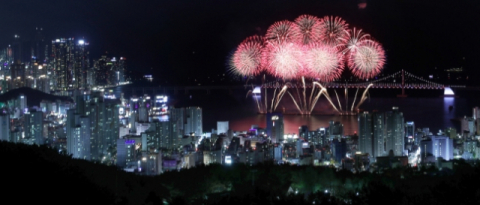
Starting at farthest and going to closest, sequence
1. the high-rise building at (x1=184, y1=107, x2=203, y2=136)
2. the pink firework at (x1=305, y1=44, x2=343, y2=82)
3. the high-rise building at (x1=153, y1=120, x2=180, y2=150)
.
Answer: the high-rise building at (x1=184, y1=107, x2=203, y2=136), the pink firework at (x1=305, y1=44, x2=343, y2=82), the high-rise building at (x1=153, y1=120, x2=180, y2=150)

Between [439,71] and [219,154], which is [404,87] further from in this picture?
[219,154]

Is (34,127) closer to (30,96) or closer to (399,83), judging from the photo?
(30,96)

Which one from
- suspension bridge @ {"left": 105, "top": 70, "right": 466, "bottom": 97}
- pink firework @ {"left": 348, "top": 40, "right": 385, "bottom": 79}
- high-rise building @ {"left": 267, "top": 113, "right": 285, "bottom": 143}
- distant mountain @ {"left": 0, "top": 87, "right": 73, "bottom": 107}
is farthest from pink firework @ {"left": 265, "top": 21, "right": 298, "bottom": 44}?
suspension bridge @ {"left": 105, "top": 70, "right": 466, "bottom": 97}

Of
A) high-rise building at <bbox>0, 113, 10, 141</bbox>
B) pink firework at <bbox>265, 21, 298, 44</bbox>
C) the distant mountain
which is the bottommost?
high-rise building at <bbox>0, 113, 10, 141</bbox>

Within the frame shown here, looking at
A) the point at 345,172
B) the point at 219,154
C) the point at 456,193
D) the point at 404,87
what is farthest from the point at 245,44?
the point at 404,87

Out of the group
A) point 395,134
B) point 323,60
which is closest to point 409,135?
point 395,134

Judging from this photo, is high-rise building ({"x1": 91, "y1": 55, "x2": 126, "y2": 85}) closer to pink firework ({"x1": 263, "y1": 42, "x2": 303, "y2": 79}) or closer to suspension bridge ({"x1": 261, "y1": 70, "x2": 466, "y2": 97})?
suspension bridge ({"x1": 261, "y1": 70, "x2": 466, "y2": 97})
